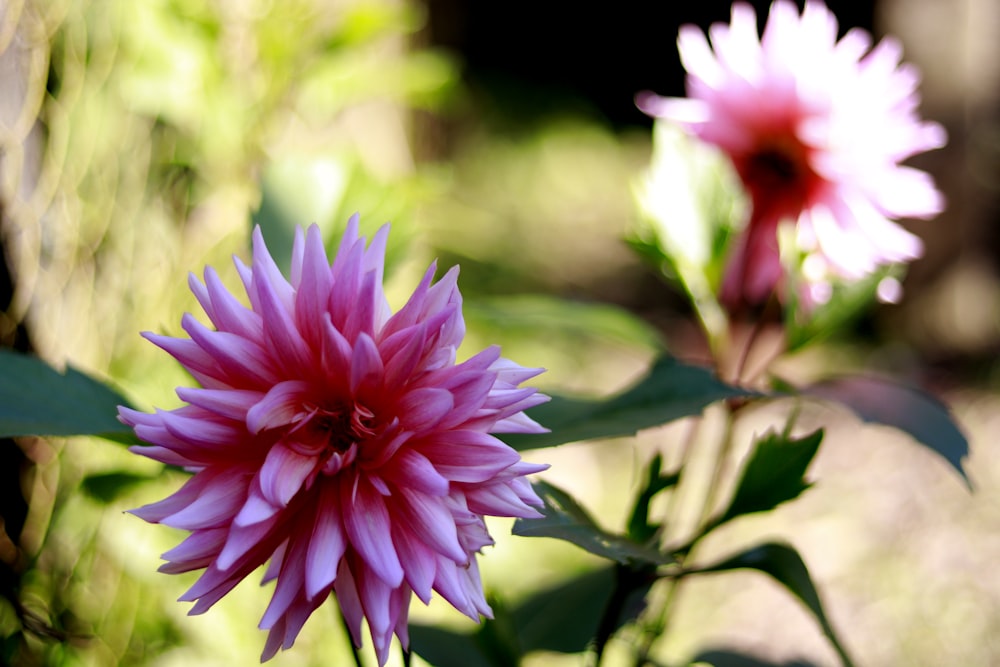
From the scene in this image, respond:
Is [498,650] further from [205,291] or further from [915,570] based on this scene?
[915,570]

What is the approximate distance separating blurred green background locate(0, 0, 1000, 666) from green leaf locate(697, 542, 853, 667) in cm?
10

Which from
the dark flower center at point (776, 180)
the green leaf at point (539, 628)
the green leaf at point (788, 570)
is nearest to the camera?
the green leaf at point (788, 570)

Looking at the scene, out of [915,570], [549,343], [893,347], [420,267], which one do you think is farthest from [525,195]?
[915,570]

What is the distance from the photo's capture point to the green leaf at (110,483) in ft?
2.51

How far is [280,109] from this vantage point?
125cm

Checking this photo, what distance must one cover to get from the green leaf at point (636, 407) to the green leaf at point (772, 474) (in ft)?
0.14

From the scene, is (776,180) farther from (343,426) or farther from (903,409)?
(343,426)

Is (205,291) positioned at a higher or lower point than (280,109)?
higher

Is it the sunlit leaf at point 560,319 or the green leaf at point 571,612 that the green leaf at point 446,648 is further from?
the sunlit leaf at point 560,319

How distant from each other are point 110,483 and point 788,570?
584 mm

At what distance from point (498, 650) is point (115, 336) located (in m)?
0.73

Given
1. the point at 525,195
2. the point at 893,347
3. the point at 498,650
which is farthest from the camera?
the point at 525,195

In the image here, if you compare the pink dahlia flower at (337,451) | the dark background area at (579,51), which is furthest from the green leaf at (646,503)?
the dark background area at (579,51)

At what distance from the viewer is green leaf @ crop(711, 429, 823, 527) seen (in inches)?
21.3
